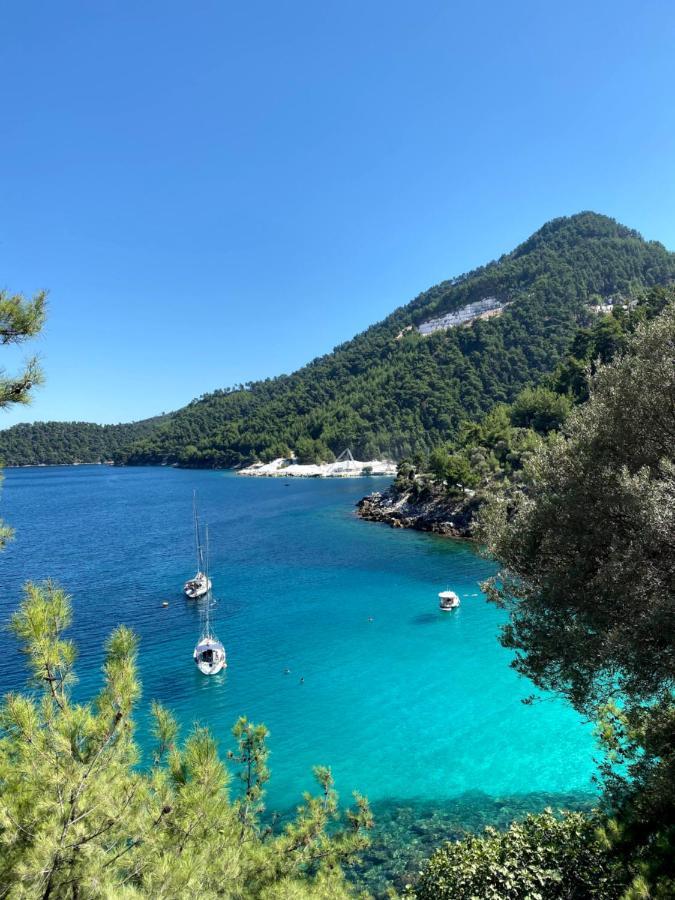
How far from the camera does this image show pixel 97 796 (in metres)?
4.55

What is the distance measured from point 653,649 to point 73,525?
78193 millimetres

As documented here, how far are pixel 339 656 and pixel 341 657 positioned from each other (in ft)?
0.59

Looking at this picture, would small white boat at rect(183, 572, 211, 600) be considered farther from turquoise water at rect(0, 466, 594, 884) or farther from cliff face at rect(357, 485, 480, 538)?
cliff face at rect(357, 485, 480, 538)

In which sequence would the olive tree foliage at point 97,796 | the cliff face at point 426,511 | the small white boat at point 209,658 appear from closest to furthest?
the olive tree foliage at point 97,796
the small white boat at point 209,658
the cliff face at point 426,511

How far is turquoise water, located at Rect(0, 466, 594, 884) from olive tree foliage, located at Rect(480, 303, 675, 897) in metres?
8.83

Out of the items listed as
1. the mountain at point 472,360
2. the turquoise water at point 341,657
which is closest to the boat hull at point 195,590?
the turquoise water at point 341,657

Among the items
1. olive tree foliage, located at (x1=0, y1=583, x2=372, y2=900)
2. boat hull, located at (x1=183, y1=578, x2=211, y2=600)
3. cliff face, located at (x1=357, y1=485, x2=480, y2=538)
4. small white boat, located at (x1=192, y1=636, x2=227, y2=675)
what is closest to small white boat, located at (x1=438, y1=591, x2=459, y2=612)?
small white boat, located at (x1=192, y1=636, x2=227, y2=675)

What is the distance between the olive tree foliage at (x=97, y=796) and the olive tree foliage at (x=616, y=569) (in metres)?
5.75

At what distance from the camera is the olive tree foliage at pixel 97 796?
4246 millimetres

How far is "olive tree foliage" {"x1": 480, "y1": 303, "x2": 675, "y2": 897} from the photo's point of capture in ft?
24.2

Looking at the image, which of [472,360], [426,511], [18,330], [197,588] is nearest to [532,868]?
[18,330]

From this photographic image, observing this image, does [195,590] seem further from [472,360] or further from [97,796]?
[472,360]

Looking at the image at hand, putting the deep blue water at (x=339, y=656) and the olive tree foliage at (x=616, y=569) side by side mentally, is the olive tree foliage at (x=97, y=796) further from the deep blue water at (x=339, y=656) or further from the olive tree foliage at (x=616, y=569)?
the deep blue water at (x=339, y=656)

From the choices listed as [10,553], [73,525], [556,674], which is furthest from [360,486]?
[556,674]
